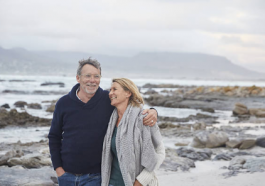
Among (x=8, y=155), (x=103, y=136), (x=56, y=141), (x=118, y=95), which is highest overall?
(x=118, y=95)

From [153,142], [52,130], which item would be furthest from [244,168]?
[52,130]

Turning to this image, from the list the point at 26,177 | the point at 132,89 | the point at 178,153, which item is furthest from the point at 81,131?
the point at 178,153

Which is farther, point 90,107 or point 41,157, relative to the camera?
point 41,157

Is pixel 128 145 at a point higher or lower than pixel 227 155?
higher

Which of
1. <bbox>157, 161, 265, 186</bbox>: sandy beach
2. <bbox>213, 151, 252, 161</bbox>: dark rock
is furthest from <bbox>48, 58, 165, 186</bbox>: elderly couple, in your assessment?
<bbox>213, 151, 252, 161</bbox>: dark rock

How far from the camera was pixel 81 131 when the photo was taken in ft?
9.62

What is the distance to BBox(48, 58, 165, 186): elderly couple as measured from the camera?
276cm

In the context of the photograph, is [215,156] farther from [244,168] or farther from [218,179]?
[218,179]

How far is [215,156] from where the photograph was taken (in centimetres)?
768

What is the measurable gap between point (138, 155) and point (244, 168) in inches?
167

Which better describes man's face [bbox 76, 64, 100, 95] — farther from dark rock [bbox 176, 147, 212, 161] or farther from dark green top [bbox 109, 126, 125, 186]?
dark rock [bbox 176, 147, 212, 161]

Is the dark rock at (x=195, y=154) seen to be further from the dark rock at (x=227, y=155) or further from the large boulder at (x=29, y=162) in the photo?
the large boulder at (x=29, y=162)

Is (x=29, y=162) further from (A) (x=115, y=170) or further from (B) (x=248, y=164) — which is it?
(B) (x=248, y=164)

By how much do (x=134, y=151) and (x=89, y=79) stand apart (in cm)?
78
